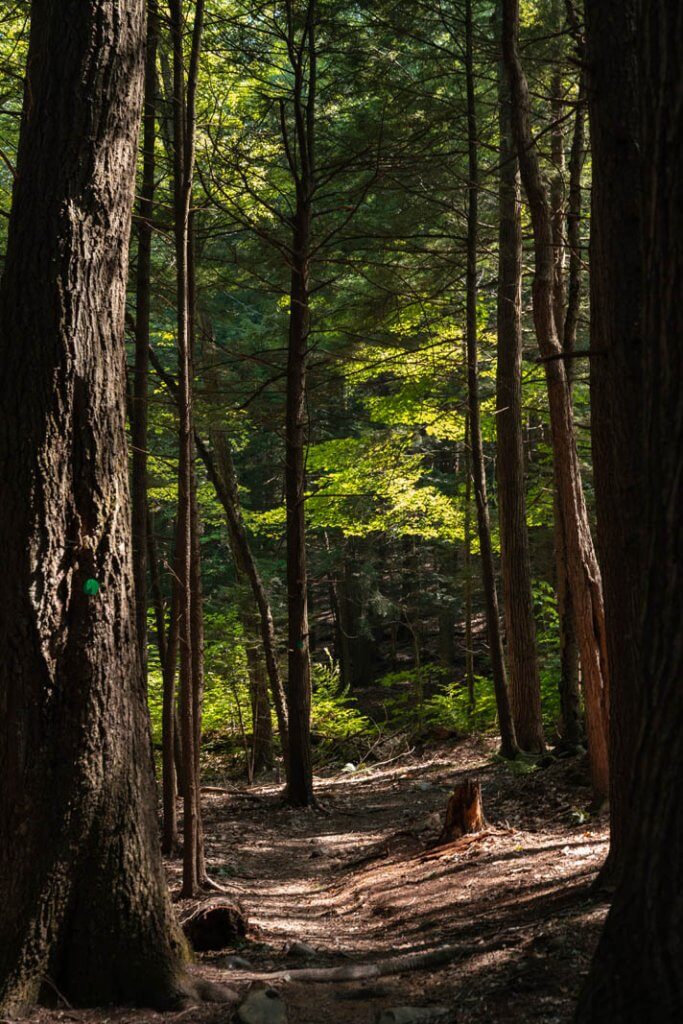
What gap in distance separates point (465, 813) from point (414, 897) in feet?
4.28

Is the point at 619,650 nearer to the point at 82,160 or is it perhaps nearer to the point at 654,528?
the point at 654,528

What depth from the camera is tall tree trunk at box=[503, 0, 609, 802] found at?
7.41 m

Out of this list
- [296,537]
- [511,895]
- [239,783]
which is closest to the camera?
[511,895]

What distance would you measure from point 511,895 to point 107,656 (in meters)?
3.53

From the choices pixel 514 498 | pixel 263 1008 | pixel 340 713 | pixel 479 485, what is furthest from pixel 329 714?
→ pixel 263 1008

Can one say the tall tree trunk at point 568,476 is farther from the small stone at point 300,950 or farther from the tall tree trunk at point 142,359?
the tall tree trunk at point 142,359

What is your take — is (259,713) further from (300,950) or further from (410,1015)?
(410,1015)

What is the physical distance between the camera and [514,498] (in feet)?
39.5

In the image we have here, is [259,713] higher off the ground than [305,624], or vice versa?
[305,624]

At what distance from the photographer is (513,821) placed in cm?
873

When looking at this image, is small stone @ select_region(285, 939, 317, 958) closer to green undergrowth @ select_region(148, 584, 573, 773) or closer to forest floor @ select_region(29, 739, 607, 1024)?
forest floor @ select_region(29, 739, 607, 1024)

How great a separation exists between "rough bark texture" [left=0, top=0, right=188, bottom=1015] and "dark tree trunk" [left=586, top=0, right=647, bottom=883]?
2.45 m

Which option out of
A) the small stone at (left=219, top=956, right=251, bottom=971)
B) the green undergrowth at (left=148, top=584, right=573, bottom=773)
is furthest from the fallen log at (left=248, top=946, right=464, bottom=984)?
the green undergrowth at (left=148, top=584, right=573, bottom=773)

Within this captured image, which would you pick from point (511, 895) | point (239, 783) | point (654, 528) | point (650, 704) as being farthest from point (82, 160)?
point (239, 783)
